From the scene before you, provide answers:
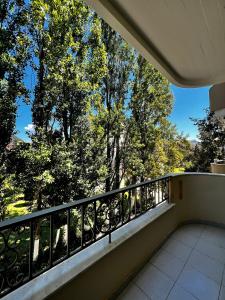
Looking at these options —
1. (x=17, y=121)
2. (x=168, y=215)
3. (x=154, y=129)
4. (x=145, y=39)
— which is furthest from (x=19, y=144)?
(x=154, y=129)

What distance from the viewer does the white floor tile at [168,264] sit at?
2092 mm

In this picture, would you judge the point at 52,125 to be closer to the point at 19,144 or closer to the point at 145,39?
the point at 19,144

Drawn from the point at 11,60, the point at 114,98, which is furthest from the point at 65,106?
the point at 114,98

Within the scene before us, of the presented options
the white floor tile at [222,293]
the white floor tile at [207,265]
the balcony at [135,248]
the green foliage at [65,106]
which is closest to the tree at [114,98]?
the green foliage at [65,106]

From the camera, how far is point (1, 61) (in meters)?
4.92

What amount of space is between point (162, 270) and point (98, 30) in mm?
8541

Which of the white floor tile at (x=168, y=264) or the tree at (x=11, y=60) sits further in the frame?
the tree at (x=11, y=60)

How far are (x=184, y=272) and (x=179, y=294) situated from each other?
37cm

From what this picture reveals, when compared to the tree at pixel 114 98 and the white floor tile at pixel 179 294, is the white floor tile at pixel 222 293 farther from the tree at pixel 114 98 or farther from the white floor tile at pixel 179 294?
the tree at pixel 114 98

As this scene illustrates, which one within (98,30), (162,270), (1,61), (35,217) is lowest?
(162,270)

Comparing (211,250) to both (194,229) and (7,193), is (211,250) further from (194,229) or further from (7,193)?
(7,193)

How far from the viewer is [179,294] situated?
1.77 metres

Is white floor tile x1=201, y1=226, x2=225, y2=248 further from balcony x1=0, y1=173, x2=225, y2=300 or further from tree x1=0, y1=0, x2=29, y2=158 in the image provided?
tree x1=0, y1=0, x2=29, y2=158

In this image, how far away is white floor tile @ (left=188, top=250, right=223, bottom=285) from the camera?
2049 millimetres
